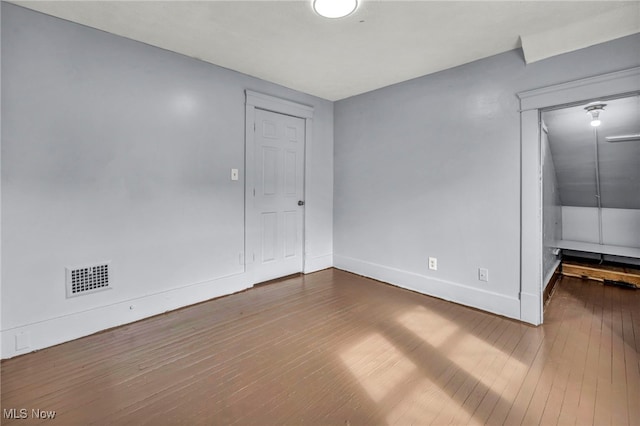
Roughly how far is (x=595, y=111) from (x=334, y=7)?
278 cm

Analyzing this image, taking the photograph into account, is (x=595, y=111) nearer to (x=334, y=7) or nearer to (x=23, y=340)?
(x=334, y=7)

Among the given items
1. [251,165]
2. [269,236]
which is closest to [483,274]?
[269,236]

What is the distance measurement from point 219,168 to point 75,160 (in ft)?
3.80

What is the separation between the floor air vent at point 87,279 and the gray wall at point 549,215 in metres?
3.89

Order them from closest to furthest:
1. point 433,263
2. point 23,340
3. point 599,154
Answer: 1. point 23,340
2. point 433,263
3. point 599,154

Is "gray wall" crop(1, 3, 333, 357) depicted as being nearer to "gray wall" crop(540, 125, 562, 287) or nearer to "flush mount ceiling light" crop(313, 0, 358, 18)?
"flush mount ceiling light" crop(313, 0, 358, 18)

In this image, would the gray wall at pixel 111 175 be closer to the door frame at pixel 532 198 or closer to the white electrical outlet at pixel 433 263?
the white electrical outlet at pixel 433 263

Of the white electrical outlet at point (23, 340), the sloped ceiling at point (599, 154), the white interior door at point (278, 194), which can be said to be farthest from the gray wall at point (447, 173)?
the white electrical outlet at point (23, 340)

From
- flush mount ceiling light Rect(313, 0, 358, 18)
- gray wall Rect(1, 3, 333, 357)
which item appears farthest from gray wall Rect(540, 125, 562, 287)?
gray wall Rect(1, 3, 333, 357)

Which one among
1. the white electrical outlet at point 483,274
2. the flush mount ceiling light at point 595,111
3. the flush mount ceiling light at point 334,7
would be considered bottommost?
the white electrical outlet at point 483,274

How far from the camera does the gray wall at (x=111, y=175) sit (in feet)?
6.71

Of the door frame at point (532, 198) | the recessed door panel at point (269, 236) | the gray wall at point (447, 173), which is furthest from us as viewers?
the recessed door panel at point (269, 236)

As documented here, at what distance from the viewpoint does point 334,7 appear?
1.97m

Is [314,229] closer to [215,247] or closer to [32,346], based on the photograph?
[215,247]
